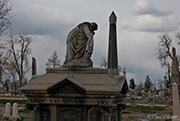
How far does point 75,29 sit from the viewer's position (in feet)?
26.7

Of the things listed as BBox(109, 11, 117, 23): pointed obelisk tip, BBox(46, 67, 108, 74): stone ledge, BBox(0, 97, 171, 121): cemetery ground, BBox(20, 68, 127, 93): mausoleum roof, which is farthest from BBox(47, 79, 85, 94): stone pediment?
BBox(0, 97, 171, 121): cemetery ground

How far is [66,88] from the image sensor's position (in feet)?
A: 23.1

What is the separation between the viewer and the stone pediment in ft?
22.6

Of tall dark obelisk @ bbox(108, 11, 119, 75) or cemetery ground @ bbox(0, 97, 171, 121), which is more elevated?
tall dark obelisk @ bbox(108, 11, 119, 75)

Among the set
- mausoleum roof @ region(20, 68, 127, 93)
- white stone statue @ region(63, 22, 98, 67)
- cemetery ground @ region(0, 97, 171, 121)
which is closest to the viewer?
mausoleum roof @ region(20, 68, 127, 93)

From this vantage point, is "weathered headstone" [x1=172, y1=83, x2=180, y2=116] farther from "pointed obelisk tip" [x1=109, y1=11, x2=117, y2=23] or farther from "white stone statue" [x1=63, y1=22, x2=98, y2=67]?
"white stone statue" [x1=63, y1=22, x2=98, y2=67]

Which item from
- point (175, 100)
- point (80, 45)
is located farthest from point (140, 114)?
point (80, 45)

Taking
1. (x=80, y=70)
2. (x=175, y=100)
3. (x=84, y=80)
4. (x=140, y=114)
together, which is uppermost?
(x=80, y=70)

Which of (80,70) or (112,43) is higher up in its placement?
(112,43)

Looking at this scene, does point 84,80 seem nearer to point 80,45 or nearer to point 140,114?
point 80,45

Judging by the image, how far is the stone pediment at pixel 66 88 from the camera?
22.6 ft

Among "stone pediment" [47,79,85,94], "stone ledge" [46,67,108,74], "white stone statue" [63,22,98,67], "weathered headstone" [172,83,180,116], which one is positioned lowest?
"weathered headstone" [172,83,180,116]

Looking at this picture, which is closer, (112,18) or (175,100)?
(112,18)

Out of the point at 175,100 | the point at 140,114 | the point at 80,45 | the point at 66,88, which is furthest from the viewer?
the point at 140,114
